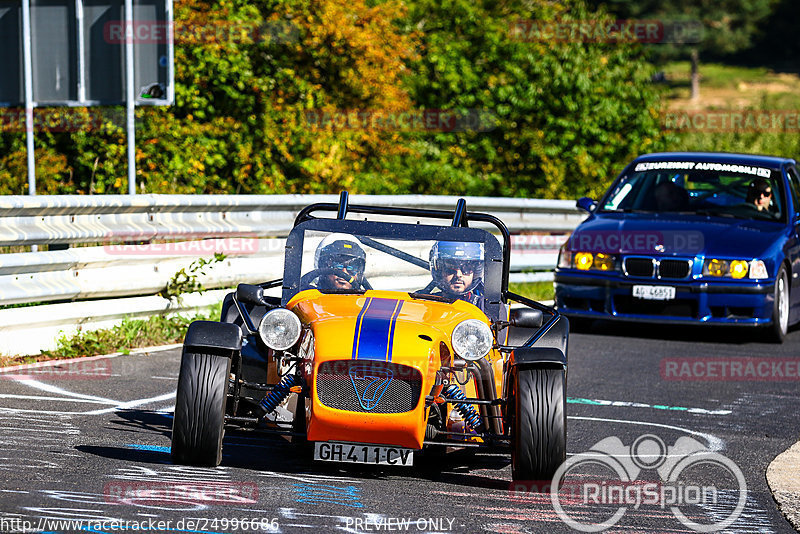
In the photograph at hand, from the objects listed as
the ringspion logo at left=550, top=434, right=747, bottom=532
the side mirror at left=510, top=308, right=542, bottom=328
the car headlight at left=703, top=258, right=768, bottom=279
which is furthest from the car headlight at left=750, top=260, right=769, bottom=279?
the side mirror at left=510, top=308, right=542, bottom=328

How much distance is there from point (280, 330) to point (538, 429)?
1248 mm

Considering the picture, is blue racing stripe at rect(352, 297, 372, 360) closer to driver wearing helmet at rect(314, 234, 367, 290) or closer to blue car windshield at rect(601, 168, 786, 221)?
driver wearing helmet at rect(314, 234, 367, 290)

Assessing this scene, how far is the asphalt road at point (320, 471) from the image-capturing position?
5137 millimetres

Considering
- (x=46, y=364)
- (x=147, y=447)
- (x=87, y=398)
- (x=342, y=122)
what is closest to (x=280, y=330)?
(x=147, y=447)

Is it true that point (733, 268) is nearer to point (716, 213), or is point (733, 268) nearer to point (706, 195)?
point (716, 213)

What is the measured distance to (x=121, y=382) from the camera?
335 inches

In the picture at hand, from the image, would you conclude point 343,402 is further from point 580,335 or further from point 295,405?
point 580,335

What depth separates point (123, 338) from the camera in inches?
389

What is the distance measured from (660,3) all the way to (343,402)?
8751 cm

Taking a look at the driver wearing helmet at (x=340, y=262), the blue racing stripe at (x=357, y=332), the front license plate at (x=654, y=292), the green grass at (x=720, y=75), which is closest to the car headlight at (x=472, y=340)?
the blue racing stripe at (x=357, y=332)

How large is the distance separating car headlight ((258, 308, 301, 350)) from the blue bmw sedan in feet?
20.2

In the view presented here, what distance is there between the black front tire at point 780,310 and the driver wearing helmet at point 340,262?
6027 mm

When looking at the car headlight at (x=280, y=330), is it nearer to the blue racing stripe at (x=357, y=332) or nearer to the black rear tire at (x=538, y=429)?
the blue racing stripe at (x=357, y=332)

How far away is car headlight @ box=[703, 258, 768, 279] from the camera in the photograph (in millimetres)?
11562
